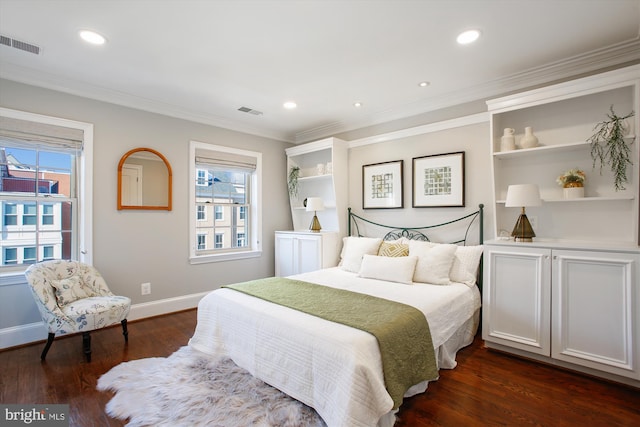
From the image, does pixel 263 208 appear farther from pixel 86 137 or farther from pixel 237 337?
pixel 237 337

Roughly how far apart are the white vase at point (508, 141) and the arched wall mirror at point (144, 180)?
12.1ft

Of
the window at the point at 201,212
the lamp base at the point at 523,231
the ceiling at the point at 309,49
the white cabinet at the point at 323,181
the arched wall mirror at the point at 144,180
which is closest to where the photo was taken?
the ceiling at the point at 309,49

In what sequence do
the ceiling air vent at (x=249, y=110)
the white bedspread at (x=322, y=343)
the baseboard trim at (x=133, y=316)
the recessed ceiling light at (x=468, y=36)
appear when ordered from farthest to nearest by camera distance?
the ceiling air vent at (x=249, y=110) < the baseboard trim at (x=133, y=316) < the recessed ceiling light at (x=468, y=36) < the white bedspread at (x=322, y=343)

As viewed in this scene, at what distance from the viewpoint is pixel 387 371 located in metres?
1.75

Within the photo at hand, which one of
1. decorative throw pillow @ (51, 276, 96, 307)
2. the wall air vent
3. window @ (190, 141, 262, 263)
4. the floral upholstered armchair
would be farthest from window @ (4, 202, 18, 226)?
window @ (190, 141, 262, 263)

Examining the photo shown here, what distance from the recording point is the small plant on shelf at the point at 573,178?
103 inches

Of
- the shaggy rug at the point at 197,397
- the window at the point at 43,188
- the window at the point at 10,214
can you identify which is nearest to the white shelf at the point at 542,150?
the shaggy rug at the point at 197,397

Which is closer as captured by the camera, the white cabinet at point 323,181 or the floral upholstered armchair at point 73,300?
the floral upholstered armchair at point 73,300

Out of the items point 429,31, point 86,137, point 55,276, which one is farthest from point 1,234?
point 429,31

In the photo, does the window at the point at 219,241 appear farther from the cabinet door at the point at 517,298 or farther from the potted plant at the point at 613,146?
the potted plant at the point at 613,146

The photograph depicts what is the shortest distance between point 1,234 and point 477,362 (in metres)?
4.42

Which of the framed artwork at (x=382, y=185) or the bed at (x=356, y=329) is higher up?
the framed artwork at (x=382, y=185)

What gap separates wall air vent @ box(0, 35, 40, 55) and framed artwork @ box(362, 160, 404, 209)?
3.48 metres

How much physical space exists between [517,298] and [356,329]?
5.40 feet
